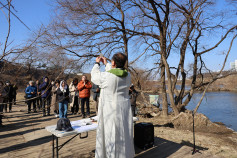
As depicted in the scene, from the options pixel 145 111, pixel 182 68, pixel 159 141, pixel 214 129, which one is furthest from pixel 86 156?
pixel 182 68

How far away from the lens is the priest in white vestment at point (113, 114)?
2426 millimetres

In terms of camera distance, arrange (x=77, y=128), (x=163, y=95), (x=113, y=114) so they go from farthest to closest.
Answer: (x=163, y=95), (x=77, y=128), (x=113, y=114)

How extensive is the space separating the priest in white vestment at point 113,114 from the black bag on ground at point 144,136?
38.4 inches

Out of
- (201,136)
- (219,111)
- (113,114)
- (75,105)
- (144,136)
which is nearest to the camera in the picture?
(113,114)

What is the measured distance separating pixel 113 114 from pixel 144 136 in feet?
4.44

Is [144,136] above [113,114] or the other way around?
the other way around

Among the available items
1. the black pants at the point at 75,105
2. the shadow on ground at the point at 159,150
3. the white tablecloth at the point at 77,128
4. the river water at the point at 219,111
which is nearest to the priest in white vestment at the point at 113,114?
the white tablecloth at the point at 77,128

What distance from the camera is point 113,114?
96.2 inches

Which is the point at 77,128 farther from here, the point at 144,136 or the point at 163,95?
the point at 163,95

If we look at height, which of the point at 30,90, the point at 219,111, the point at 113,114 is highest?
the point at 30,90

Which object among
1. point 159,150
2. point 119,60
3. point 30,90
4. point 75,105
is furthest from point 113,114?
point 30,90

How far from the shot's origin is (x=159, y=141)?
4.02 m

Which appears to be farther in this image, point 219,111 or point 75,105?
point 219,111

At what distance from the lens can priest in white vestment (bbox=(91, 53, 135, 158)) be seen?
7.96 feet
